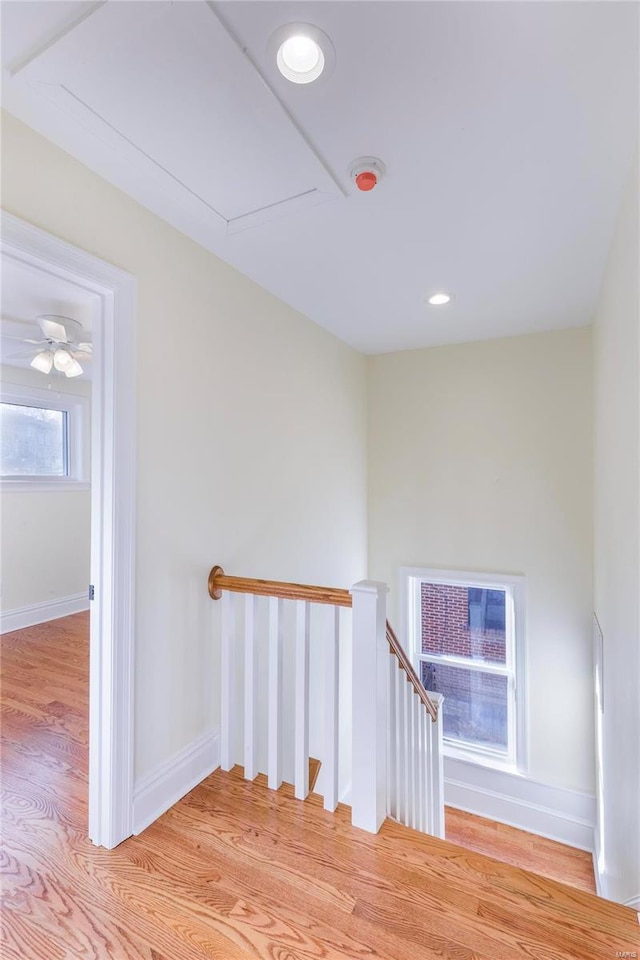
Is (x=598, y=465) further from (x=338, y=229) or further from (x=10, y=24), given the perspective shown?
(x=10, y=24)

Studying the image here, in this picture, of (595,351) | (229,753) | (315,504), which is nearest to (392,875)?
(229,753)

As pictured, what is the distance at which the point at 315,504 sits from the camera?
321 centimetres

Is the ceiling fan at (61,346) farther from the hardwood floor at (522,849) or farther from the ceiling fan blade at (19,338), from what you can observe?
the hardwood floor at (522,849)

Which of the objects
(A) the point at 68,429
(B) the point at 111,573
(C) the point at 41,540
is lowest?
(C) the point at 41,540

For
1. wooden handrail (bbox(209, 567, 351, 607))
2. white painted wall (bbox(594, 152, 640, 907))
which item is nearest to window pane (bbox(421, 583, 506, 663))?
white painted wall (bbox(594, 152, 640, 907))

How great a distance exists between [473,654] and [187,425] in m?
3.17

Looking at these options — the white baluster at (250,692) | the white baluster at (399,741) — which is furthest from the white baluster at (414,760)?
the white baluster at (250,692)

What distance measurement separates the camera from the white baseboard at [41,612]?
3.92 meters

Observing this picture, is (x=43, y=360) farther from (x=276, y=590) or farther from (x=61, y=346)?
(x=276, y=590)

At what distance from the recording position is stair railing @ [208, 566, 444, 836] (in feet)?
5.66

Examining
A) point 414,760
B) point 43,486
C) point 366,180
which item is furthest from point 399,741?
point 43,486

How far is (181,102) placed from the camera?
1.32 meters

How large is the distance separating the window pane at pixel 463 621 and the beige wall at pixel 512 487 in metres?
0.25

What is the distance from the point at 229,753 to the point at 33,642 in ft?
8.46
